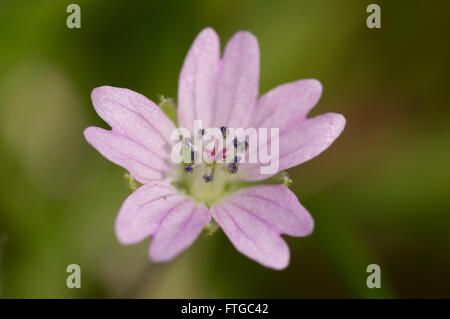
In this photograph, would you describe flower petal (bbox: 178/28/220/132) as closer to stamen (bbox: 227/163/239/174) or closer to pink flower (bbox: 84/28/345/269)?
pink flower (bbox: 84/28/345/269)

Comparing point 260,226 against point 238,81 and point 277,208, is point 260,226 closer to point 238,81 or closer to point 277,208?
point 277,208

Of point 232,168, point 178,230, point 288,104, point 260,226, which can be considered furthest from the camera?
point 232,168

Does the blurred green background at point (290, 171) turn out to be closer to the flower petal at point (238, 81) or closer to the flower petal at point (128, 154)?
the flower petal at point (238, 81)

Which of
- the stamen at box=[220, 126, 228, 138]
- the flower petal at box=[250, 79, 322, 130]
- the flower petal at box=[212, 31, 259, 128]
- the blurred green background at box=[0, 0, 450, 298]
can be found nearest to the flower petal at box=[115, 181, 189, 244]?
the stamen at box=[220, 126, 228, 138]

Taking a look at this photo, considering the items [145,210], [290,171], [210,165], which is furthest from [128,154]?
[290,171]
